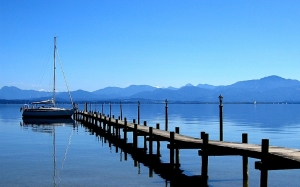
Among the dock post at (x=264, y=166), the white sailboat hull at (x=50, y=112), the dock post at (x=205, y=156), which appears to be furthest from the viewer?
the white sailboat hull at (x=50, y=112)

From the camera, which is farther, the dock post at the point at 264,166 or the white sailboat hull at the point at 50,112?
the white sailboat hull at the point at 50,112

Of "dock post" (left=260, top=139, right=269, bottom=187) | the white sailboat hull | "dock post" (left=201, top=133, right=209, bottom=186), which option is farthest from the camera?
the white sailboat hull

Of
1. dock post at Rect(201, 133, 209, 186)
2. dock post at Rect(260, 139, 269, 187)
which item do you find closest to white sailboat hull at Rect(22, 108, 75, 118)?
dock post at Rect(201, 133, 209, 186)

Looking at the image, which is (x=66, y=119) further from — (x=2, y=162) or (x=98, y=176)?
(x=98, y=176)

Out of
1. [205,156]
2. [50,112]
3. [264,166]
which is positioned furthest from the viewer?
[50,112]

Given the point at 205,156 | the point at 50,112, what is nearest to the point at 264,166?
the point at 205,156

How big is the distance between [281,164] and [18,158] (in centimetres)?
1908

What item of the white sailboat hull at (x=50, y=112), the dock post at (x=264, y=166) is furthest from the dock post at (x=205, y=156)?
the white sailboat hull at (x=50, y=112)

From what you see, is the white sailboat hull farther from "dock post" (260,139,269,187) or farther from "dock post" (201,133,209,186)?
"dock post" (260,139,269,187)

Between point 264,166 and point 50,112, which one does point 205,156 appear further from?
point 50,112

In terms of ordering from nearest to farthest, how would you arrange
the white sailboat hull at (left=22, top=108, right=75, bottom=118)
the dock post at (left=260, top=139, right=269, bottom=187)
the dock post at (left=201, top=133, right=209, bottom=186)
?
the dock post at (left=260, top=139, right=269, bottom=187)
the dock post at (left=201, top=133, right=209, bottom=186)
the white sailboat hull at (left=22, top=108, right=75, bottom=118)

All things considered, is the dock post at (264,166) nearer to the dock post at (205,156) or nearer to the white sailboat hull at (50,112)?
the dock post at (205,156)

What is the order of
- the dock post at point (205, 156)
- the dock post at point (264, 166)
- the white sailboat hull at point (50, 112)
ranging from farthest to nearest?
1. the white sailboat hull at point (50, 112)
2. the dock post at point (205, 156)
3. the dock post at point (264, 166)

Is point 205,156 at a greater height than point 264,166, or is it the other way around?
point 264,166
